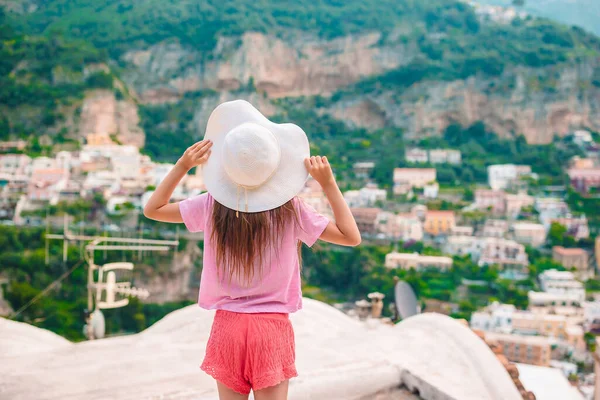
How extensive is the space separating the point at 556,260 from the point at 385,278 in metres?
7.56

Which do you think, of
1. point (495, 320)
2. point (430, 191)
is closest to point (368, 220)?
point (430, 191)

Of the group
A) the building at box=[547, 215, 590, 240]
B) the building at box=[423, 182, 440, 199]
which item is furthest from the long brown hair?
the building at box=[423, 182, 440, 199]

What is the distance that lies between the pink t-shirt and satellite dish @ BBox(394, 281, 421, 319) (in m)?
3.03

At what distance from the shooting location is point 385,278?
19719 millimetres

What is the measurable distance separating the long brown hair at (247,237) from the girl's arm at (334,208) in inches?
2.4

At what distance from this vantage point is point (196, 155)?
3.31 ft

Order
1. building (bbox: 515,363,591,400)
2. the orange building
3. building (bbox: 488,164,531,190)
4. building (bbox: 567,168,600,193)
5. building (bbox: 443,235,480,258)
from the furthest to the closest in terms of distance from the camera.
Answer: the orange building
building (bbox: 488,164,531,190)
building (bbox: 567,168,600,193)
building (bbox: 443,235,480,258)
building (bbox: 515,363,591,400)

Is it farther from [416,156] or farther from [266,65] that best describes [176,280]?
[266,65]

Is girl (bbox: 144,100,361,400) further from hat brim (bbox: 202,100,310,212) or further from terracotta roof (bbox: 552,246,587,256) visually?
terracotta roof (bbox: 552,246,587,256)

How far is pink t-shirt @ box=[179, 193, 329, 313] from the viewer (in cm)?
100

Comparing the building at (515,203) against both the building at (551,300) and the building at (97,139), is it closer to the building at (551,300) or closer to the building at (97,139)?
the building at (551,300)

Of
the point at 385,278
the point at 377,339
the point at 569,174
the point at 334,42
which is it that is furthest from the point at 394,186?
the point at 377,339

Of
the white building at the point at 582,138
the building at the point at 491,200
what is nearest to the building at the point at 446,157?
the building at the point at 491,200

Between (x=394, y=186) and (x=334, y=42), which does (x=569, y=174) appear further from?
(x=334, y=42)
